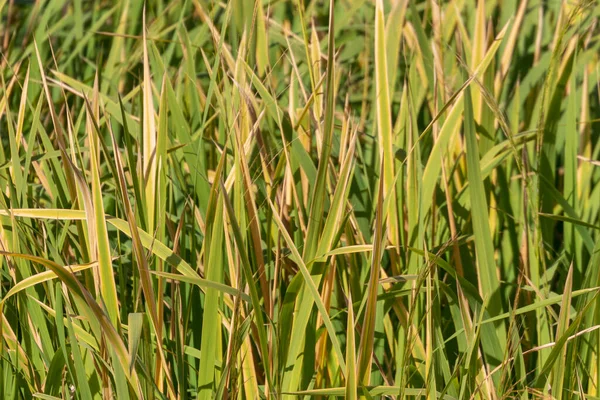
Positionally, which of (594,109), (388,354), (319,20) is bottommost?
(388,354)

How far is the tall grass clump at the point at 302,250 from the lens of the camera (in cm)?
76

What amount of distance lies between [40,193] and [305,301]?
0.61 meters

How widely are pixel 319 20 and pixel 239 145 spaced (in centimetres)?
113

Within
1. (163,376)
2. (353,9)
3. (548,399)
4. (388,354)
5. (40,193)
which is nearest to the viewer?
(548,399)

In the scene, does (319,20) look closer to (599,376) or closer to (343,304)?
(343,304)

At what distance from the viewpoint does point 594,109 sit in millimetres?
1563

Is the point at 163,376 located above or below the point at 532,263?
below

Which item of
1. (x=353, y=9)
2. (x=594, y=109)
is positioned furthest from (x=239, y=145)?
(x=594, y=109)

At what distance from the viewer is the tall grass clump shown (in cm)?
76

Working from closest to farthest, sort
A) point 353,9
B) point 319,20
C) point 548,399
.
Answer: point 548,399 → point 353,9 → point 319,20

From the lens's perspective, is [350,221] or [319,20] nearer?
[350,221]

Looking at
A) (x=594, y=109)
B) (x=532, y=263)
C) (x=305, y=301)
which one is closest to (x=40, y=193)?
(x=305, y=301)

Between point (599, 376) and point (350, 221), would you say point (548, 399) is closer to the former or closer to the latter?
point (599, 376)

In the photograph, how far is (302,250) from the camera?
3.29 ft
